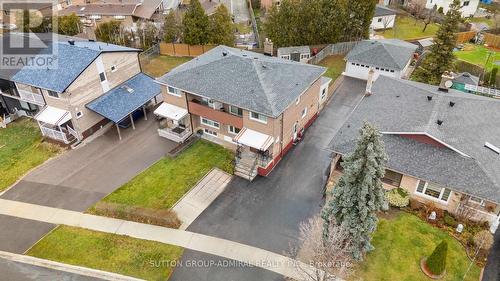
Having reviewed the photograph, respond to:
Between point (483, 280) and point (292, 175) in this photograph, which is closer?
point (483, 280)

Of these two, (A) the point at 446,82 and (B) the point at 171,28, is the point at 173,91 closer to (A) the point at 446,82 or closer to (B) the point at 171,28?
(B) the point at 171,28

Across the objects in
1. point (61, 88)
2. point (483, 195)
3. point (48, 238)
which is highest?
point (61, 88)

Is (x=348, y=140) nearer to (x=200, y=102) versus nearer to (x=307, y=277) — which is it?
(x=307, y=277)

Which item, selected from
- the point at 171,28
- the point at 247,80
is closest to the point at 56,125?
the point at 247,80

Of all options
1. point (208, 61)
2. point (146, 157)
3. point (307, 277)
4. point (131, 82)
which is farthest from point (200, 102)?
point (307, 277)

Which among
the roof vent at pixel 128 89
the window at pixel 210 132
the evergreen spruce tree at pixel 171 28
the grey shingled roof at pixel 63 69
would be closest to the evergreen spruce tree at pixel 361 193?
the window at pixel 210 132

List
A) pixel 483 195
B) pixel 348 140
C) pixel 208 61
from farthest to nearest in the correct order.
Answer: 1. pixel 208 61
2. pixel 348 140
3. pixel 483 195

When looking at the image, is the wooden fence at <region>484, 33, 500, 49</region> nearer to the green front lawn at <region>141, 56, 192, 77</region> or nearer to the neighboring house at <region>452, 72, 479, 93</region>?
the neighboring house at <region>452, 72, 479, 93</region>
